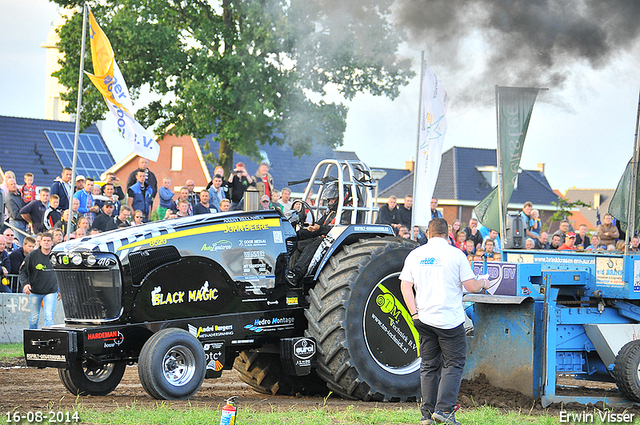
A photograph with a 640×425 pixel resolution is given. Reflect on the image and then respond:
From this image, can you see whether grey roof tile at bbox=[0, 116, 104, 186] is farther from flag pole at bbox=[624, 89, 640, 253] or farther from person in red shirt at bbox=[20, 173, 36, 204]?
flag pole at bbox=[624, 89, 640, 253]

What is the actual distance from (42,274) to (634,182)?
8496 millimetres

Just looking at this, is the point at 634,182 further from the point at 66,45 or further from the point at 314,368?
the point at 66,45

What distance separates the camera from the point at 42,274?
40.6 ft

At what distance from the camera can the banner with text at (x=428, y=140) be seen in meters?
14.4

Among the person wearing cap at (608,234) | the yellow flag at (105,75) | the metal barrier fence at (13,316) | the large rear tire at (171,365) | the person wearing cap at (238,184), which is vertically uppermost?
the yellow flag at (105,75)

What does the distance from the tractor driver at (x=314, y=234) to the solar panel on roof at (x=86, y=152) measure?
3498 cm

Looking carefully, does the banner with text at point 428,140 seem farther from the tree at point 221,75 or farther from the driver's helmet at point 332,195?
the tree at point 221,75

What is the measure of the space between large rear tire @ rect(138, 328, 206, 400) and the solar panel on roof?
3615 centimetres

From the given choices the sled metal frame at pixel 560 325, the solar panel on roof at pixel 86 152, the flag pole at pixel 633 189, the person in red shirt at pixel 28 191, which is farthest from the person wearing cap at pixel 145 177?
the solar panel on roof at pixel 86 152

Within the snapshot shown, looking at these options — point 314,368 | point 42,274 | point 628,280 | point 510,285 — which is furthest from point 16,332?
point 628,280

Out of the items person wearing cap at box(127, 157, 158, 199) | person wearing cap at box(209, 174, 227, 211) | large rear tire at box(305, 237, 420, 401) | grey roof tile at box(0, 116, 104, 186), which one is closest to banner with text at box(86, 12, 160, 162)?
person wearing cap at box(127, 157, 158, 199)

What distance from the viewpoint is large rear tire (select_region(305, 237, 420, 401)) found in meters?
7.75

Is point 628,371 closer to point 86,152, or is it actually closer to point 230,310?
point 230,310

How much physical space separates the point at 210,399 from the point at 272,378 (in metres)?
1.16
